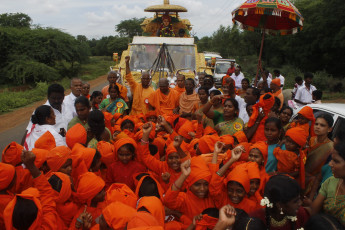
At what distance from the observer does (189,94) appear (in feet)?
19.1

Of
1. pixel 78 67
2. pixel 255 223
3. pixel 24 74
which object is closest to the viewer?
pixel 255 223

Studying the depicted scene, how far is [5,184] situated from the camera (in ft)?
8.64

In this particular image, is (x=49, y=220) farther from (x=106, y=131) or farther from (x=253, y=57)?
(x=253, y=57)

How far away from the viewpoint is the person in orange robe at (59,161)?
9.54 ft

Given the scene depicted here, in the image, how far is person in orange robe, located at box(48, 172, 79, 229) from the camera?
2.62 metres

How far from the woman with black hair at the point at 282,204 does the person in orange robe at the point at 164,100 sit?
370 centimetres

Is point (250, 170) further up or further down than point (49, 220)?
further up

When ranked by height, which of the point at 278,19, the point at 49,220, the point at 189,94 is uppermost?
the point at 278,19


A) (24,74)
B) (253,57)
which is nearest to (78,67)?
(24,74)

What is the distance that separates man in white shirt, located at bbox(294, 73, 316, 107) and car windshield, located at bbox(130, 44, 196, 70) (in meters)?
3.07

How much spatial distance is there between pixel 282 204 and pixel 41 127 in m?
2.86

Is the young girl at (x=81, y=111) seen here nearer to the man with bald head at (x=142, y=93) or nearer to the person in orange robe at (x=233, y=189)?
the man with bald head at (x=142, y=93)

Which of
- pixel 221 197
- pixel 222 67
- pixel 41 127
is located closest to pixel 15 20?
pixel 222 67

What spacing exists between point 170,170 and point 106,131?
107 cm
